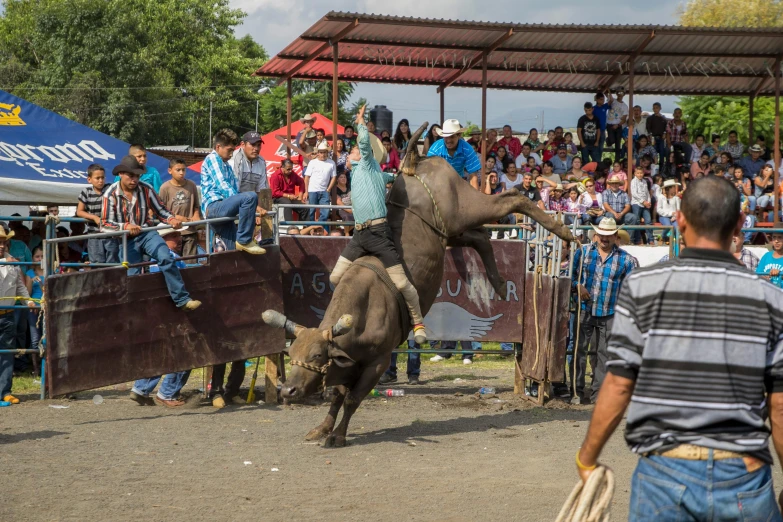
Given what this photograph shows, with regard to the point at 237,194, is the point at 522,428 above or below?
below

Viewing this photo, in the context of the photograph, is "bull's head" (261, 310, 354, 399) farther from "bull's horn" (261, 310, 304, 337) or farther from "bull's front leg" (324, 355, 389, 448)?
"bull's front leg" (324, 355, 389, 448)

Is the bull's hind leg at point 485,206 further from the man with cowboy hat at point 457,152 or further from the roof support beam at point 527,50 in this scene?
the roof support beam at point 527,50

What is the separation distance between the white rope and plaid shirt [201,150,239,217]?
7803 millimetres

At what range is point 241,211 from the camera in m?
10.6

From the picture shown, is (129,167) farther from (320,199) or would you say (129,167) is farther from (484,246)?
(320,199)

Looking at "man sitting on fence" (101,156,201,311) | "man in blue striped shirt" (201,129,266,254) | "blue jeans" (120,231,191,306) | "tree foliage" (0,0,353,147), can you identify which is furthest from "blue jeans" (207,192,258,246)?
"tree foliage" (0,0,353,147)

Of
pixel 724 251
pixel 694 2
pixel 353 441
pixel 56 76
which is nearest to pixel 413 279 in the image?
pixel 353 441

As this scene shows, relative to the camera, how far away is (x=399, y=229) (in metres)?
10.1

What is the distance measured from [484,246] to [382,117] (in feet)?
51.4

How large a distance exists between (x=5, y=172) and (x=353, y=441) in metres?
8.02

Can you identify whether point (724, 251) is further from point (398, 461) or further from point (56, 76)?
point (56, 76)

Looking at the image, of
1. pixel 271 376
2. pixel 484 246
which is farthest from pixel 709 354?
pixel 271 376

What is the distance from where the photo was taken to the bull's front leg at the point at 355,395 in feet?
29.6

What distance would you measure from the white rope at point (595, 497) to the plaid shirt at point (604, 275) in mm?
8163
